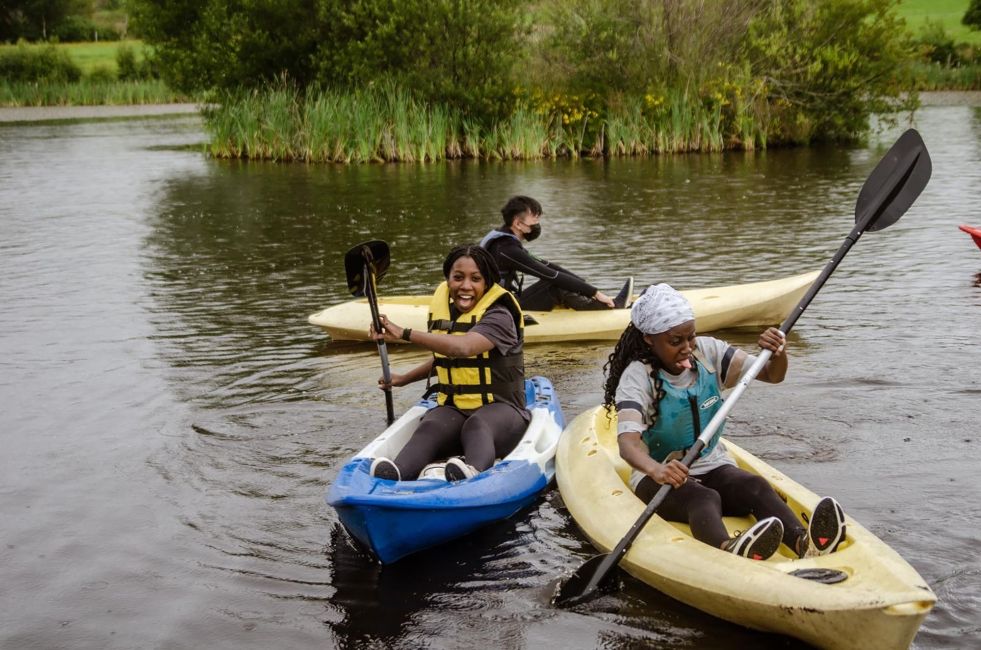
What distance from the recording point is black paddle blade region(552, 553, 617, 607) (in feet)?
14.8

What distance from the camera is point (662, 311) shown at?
4.38 metres

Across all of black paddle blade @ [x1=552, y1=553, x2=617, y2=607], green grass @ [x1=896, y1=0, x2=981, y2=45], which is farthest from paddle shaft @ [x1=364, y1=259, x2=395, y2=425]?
green grass @ [x1=896, y1=0, x2=981, y2=45]

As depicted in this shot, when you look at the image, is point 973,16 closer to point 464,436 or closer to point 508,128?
point 508,128

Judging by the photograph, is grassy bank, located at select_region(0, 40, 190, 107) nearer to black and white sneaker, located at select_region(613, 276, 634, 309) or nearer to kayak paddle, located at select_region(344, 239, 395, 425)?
black and white sneaker, located at select_region(613, 276, 634, 309)

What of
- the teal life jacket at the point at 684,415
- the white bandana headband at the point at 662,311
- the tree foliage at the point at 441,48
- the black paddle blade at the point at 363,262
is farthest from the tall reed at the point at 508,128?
the white bandana headband at the point at 662,311

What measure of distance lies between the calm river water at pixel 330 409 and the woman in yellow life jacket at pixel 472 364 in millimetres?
434

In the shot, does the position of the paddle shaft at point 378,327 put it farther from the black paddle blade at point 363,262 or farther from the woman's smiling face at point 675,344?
the woman's smiling face at point 675,344

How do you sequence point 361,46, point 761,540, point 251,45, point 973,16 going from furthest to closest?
point 973,16
point 251,45
point 361,46
point 761,540

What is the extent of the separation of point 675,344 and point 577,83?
61.9 ft

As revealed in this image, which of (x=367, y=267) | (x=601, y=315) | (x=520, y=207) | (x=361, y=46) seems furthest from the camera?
(x=361, y=46)

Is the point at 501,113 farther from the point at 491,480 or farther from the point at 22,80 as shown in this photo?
the point at 22,80

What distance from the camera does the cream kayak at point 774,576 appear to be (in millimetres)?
3643

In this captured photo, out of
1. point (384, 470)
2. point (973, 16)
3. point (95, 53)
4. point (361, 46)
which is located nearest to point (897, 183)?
point (384, 470)

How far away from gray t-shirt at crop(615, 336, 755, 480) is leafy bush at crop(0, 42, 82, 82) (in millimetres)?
39728
